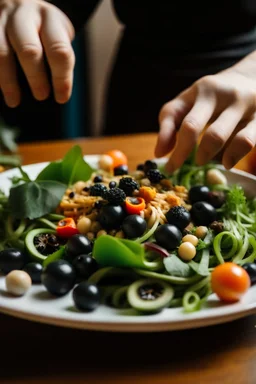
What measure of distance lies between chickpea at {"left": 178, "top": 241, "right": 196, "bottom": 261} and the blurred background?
1.55 meters

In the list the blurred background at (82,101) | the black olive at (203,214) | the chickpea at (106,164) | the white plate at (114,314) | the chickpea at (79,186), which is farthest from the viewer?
the blurred background at (82,101)

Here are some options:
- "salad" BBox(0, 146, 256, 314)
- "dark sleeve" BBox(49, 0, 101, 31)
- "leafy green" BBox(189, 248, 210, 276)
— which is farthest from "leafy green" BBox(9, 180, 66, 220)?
"dark sleeve" BBox(49, 0, 101, 31)

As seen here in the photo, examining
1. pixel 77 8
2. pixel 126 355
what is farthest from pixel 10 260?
pixel 77 8

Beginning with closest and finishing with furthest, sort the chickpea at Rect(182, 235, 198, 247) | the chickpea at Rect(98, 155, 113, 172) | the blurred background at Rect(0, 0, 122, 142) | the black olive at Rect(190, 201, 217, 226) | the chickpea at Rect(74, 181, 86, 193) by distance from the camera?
the chickpea at Rect(182, 235, 198, 247)
the black olive at Rect(190, 201, 217, 226)
the chickpea at Rect(74, 181, 86, 193)
the chickpea at Rect(98, 155, 113, 172)
the blurred background at Rect(0, 0, 122, 142)

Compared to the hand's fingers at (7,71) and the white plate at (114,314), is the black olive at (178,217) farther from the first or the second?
the hand's fingers at (7,71)

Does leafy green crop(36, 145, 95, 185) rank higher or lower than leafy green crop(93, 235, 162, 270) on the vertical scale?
lower

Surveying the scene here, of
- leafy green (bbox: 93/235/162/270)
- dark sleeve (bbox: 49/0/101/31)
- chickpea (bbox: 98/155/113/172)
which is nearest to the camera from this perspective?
Result: leafy green (bbox: 93/235/162/270)

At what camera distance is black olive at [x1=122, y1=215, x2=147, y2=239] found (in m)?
1.06

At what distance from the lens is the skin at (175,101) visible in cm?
116

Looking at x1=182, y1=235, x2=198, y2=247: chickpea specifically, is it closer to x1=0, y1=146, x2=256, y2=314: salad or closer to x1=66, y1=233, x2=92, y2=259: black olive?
x1=0, y1=146, x2=256, y2=314: salad

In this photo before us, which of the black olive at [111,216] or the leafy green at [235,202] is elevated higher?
the black olive at [111,216]

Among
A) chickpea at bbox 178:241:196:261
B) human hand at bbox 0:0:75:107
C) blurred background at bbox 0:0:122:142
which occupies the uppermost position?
human hand at bbox 0:0:75:107

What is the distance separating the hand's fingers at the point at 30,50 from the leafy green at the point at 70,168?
0.14 meters

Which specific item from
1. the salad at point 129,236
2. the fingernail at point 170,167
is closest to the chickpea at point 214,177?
the salad at point 129,236
